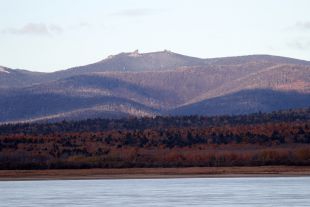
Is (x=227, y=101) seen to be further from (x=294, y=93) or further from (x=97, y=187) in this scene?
(x=97, y=187)

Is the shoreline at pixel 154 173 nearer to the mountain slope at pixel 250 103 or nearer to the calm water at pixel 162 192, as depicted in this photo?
the calm water at pixel 162 192

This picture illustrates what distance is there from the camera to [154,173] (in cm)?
7594

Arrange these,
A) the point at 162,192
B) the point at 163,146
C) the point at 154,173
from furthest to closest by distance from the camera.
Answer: the point at 163,146, the point at 154,173, the point at 162,192

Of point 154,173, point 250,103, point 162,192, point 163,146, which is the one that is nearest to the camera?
point 162,192

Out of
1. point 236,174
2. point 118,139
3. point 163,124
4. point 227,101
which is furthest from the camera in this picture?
point 227,101

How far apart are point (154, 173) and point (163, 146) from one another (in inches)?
806

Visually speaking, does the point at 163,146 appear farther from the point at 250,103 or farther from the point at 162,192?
the point at 250,103

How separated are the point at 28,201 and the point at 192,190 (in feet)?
36.2

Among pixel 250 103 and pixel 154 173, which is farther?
pixel 250 103

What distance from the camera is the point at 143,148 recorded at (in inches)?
3738

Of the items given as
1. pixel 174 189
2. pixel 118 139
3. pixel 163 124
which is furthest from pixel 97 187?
pixel 163 124

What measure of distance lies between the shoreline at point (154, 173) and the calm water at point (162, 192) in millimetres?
3477

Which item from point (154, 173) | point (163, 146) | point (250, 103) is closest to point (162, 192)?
point (154, 173)

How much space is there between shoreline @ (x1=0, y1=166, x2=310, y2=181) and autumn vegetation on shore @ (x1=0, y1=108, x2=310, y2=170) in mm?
2336
